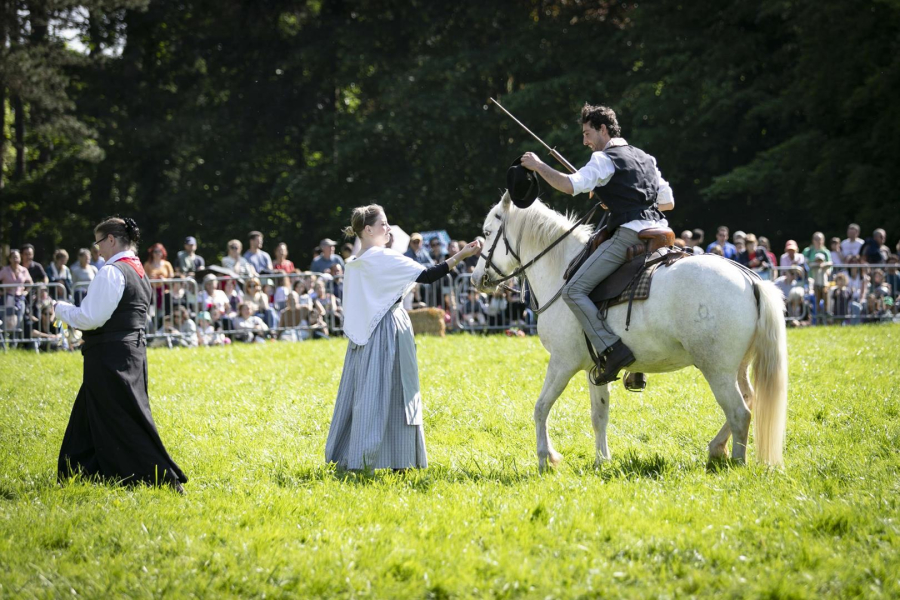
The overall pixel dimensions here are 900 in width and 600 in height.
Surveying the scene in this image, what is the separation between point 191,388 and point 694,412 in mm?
6292

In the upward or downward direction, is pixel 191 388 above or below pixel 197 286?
below

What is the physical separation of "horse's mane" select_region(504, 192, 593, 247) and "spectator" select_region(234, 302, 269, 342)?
34.9 feet

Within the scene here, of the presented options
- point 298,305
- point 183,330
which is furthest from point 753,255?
point 183,330

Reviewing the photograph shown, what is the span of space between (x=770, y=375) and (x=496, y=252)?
2.51 m

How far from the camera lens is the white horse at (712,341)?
6836 millimetres

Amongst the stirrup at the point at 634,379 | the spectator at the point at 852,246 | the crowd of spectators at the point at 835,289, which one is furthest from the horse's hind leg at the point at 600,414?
the spectator at the point at 852,246

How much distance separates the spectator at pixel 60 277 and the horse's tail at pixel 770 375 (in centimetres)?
1329

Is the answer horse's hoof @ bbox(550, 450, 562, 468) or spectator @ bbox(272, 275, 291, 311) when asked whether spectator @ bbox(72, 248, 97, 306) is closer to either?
spectator @ bbox(272, 275, 291, 311)

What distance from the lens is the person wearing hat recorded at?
7.21m

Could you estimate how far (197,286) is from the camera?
17.5m

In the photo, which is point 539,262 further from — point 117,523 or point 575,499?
point 117,523

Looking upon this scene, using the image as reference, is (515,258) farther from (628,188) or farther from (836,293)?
(836,293)

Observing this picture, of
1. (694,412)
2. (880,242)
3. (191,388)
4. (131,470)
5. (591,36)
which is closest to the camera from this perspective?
(131,470)

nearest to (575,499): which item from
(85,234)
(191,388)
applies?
(191,388)
